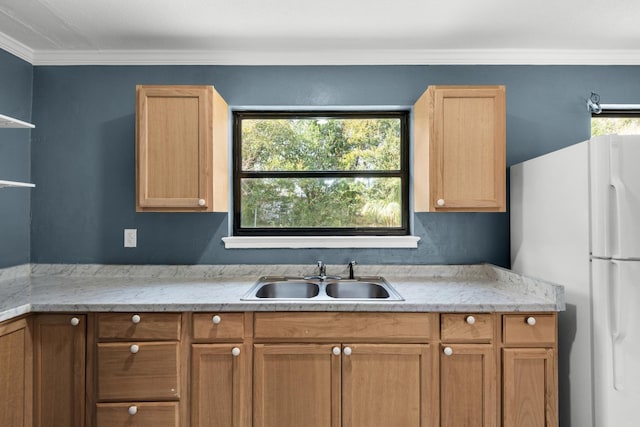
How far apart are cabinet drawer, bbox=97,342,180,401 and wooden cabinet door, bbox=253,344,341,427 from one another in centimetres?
40

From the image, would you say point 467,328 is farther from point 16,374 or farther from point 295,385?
point 16,374

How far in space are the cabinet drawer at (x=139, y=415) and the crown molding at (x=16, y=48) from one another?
2167mm

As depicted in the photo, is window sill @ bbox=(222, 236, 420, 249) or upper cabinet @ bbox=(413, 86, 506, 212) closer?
upper cabinet @ bbox=(413, 86, 506, 212)

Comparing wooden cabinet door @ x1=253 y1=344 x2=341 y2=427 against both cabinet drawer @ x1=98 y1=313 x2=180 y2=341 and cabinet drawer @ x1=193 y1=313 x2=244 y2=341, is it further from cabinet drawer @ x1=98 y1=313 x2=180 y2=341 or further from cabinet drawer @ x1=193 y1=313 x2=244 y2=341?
cabinet drawer @ x1=98 y1=313 x2=180 y2=341

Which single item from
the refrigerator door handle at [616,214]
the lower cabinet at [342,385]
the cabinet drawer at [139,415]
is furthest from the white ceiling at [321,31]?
the cabinet drawer at [139,415]

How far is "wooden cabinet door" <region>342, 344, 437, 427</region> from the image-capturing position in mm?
1692

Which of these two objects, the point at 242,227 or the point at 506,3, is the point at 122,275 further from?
the point at 506,3

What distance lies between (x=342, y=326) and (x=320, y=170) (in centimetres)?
114

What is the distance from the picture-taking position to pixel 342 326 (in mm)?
1714

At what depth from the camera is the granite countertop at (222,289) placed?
5.53ft

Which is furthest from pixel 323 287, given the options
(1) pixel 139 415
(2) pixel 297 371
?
(1) pixel 139 415

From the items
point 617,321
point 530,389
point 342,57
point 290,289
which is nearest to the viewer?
point 617,321

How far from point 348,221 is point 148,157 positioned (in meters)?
1.31

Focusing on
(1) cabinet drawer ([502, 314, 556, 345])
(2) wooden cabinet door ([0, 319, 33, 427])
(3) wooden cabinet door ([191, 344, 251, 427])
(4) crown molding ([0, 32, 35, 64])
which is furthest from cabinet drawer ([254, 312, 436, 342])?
(4) crown molding ([0, 32, 35, 64])
